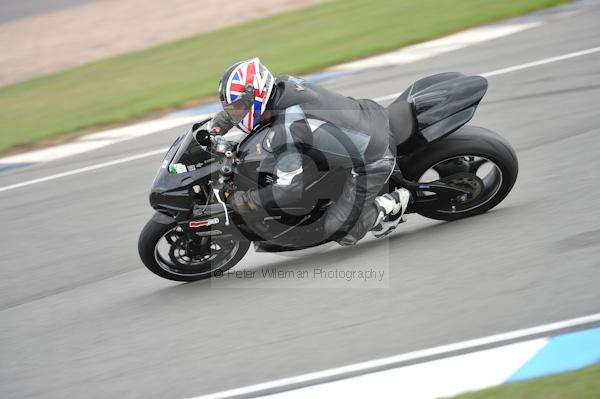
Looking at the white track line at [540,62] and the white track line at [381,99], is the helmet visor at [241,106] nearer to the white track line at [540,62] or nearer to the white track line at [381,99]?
the white track line at [381,99]

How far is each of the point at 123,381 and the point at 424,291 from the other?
80.1 inches

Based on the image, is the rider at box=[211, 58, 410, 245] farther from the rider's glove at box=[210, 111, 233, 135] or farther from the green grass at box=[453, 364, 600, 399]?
the green grass at box=[453, 364, 600, 399]

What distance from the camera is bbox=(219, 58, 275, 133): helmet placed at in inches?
211

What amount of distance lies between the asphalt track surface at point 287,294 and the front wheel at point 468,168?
0.13 m

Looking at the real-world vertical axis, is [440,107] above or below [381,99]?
below

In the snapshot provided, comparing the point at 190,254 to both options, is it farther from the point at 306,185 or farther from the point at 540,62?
the point at 540,62

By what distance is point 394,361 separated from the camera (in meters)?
4.64

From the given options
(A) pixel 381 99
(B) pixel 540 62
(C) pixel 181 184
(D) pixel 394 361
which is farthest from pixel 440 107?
(B) pixel 540 62

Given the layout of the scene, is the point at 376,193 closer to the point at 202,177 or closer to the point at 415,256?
the point at 415,256

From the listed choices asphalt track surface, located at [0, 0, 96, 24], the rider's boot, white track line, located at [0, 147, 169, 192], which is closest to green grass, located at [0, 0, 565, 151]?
white track line, located at [0, 147, 169, 192]

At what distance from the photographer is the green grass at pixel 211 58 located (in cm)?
1143

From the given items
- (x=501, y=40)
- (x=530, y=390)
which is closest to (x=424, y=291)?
(x=530, y=390)

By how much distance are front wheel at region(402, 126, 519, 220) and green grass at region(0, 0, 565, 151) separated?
220 inches

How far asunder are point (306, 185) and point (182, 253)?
114cm
